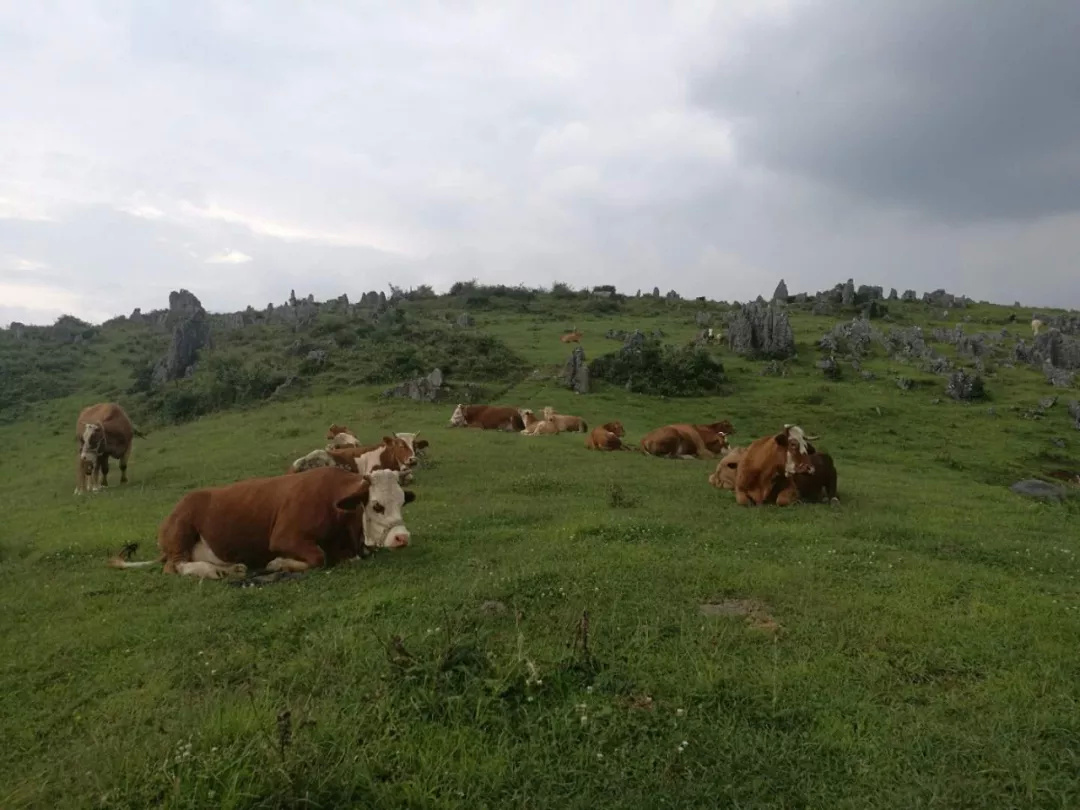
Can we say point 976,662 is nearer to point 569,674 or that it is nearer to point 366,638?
point 569,674

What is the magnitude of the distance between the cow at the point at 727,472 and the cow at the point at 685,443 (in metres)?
4.39

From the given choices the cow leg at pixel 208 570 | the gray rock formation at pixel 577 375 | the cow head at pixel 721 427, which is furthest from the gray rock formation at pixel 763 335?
the cow leg at pixel 208 570

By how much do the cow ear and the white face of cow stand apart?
9 centimetres

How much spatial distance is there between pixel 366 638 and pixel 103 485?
47.5ft

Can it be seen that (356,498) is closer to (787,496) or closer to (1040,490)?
(787,496)

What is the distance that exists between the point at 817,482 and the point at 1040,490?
6.09 meters

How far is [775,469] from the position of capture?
41.8ft

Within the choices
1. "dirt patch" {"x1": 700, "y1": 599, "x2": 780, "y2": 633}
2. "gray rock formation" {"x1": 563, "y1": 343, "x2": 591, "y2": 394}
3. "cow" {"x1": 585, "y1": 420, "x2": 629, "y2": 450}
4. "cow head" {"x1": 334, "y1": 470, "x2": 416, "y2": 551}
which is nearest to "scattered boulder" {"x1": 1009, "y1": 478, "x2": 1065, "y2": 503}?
"cow" {"x1": 585, "y1": 420, "x2": 629, "y2": 450}

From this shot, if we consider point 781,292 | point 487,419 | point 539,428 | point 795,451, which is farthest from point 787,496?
point 781,292

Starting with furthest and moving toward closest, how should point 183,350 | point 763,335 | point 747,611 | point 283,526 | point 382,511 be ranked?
point 183,350
point 763,335
point 382,511
point 283,526
point 747,611

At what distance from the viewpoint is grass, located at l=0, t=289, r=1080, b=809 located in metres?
4.29

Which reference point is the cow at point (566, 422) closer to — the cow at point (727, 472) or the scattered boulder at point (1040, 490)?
the cow at point (727, 472)

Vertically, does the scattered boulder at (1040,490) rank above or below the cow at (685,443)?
below

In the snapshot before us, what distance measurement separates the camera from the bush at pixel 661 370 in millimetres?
30781
